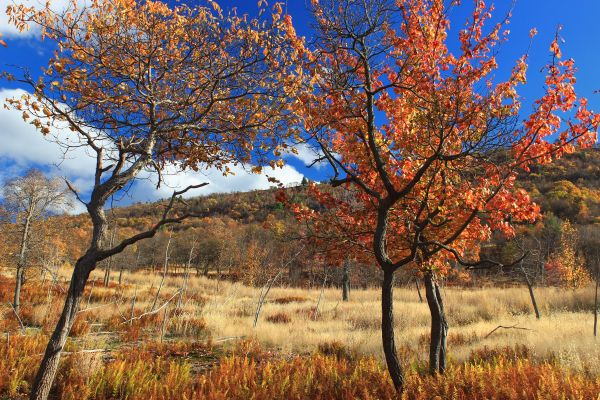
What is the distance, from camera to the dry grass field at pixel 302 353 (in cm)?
557

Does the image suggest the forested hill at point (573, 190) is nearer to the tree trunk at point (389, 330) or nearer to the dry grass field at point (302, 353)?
the dry grass field at point (302, 353)

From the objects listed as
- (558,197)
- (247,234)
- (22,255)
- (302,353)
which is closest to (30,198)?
(22,255)

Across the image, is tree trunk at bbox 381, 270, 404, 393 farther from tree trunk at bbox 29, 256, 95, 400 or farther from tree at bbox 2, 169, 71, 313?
tree at bbox 2, 169, 71, 313

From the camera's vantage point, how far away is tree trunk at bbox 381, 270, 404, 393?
490 cm

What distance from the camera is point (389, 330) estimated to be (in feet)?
16.0

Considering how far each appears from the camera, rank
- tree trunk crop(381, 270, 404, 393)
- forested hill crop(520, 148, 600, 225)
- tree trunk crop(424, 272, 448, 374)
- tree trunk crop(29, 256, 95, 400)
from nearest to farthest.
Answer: tree trunk crop(29, 256, 95, 400)
tree trunk crop(381, 270, 404, 393)
tree trunk crop(424, 272, 448, 374)
forested hill crop(520, 148, 600, 225)

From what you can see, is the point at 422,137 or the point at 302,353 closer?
the point at 422,137

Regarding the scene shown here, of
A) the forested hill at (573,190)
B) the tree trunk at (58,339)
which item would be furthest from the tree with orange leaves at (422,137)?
the forested hill at (573,190)

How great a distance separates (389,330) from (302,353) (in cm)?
642

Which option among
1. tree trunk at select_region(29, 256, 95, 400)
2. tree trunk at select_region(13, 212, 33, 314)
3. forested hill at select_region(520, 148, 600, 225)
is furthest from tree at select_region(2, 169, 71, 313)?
forested hill at select_region(520, 148, 600, 225)

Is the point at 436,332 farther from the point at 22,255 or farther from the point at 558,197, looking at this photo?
the point at 558,197

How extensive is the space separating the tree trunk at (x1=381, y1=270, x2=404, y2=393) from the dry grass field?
0.28 metres

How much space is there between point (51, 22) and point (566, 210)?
259 ft

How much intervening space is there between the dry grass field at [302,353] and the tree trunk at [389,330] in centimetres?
28
